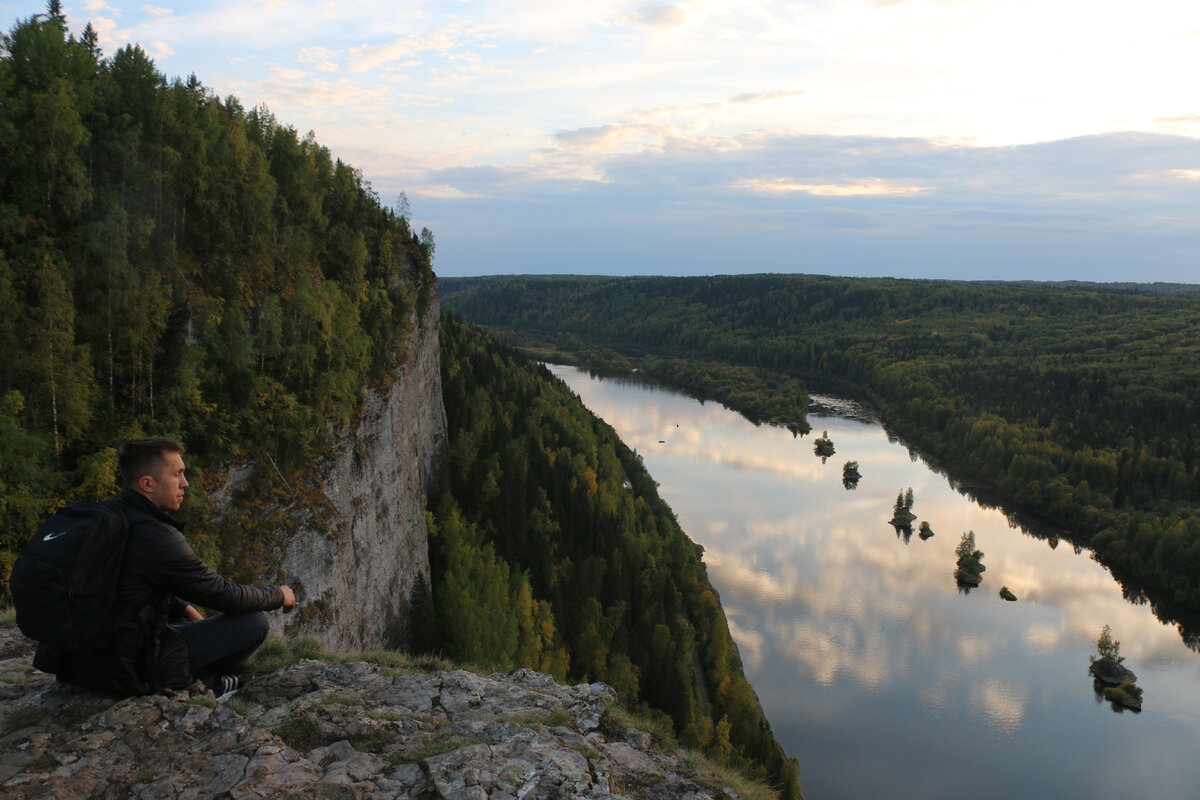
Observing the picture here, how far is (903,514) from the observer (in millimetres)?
57812

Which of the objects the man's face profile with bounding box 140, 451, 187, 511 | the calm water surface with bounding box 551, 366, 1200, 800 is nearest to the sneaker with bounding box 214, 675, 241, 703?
the man's face profile with bounding box 140, 451, 187, 511

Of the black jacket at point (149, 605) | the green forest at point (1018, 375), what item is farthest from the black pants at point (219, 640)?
the green forest at point (1018, 375)

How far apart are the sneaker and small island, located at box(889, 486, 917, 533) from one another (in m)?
57.3

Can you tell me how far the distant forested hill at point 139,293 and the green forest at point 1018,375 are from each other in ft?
173

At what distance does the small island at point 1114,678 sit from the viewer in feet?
117

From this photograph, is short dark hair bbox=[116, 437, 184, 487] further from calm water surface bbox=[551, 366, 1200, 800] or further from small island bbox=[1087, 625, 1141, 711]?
small island bbox=[1087, 625, 1141, 711]

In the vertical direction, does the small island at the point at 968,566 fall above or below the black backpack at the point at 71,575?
below

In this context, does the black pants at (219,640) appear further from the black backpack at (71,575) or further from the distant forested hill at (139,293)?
the distant forested hill at (139,293)

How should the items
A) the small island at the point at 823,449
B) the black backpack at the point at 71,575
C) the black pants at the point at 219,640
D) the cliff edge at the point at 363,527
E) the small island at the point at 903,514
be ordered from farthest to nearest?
the small island at the point at 823,449, the small island at the point at 903,514, the cliff edge at the point at 363,527, the black pants at the point at 219,640, the black backpack at the point at 71,575

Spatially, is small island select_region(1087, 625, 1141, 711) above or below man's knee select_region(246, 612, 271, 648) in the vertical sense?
below

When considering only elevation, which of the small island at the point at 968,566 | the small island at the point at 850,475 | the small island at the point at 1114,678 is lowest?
the small island at the point at 1114,678

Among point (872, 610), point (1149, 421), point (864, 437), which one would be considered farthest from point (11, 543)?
point (1149, 421)

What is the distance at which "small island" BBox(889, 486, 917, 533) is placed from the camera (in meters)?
57.1

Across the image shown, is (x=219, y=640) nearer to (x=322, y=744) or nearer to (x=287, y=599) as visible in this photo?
(x=287, y=599)
